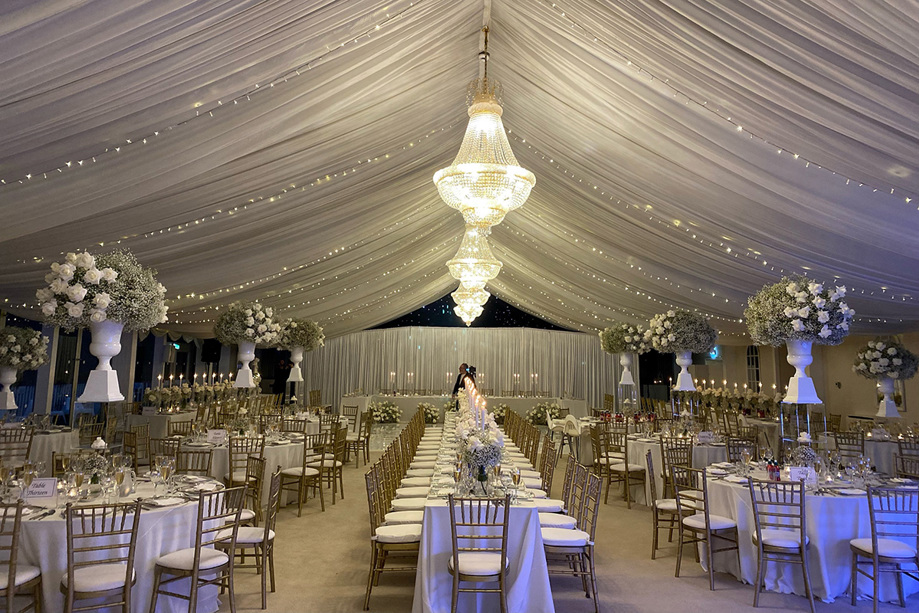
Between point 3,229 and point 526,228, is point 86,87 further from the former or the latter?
point 526,228

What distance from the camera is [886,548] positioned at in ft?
16.2

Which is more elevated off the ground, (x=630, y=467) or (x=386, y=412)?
(x=386, y=412)

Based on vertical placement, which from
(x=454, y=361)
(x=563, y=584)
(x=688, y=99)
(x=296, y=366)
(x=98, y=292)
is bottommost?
(x=563, y=584)

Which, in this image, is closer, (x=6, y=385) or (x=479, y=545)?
(x=479, y=545)

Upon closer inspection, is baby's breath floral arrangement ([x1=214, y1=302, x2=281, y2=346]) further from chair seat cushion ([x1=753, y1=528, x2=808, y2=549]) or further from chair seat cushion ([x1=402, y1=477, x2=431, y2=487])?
chair seat cushion ([x1=753, y1=528, x2=808, y2=549])

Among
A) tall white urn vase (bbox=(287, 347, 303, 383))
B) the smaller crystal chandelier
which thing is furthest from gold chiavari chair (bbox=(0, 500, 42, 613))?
tall white urn vase (bbox=(287, 347, 303, 383))

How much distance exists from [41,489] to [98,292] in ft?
5.35

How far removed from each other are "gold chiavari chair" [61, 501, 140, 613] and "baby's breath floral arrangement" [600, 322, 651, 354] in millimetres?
10651

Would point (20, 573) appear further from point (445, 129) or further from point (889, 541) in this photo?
point (889, 541)

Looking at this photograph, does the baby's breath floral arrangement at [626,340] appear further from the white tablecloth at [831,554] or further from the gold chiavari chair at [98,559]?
the gold chiavari chair at [98,559]

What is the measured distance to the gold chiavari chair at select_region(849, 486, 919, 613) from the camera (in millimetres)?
4871

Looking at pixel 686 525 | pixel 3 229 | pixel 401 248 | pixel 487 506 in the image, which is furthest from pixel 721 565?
pixel 401 248

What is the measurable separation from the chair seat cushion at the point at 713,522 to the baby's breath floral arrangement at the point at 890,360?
6.56 m

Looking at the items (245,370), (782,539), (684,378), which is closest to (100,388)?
(245,370)
